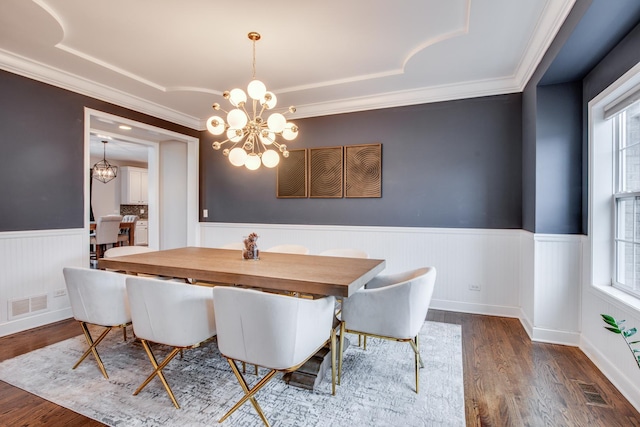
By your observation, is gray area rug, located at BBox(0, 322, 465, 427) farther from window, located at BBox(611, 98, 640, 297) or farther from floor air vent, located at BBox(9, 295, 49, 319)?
window, located at BBox(611, 98, 640, 297)

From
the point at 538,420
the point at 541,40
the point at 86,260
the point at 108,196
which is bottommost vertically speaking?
the point at 538,420

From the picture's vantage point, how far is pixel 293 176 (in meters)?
4.55

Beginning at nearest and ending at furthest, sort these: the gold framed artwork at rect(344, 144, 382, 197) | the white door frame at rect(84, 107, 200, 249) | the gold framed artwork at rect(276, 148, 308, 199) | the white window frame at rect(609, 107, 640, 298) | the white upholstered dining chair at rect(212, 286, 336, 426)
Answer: the white upholstered dining chair at rect(212, 286, 336, 426) → the white window frame at rect(609, 107, 640, 298) → the gold framed artwork at rect(344, 144, 382, 197) → the gold framed artwork at rect(276, 148, 308, 199) → the white door frame at rect(84, 107, 200, 249)

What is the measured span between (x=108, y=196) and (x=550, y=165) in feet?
31.7

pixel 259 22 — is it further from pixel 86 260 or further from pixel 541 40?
pixel 86 260

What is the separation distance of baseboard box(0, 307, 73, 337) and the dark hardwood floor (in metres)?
0.12

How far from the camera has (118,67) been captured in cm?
332

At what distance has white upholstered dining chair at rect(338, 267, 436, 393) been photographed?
197 cm

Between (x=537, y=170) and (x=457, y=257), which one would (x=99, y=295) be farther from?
(x=537, y=170)

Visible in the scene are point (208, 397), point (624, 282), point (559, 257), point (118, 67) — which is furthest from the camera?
point (118, 67)

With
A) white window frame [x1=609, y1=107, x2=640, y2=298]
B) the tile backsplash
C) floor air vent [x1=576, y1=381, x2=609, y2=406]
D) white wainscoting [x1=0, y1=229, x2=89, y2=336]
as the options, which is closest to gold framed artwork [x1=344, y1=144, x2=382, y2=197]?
white window frame [x1=609, y1=107, x2=640, y2=298]

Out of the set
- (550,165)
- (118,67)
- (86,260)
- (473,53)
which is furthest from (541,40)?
(86,260)

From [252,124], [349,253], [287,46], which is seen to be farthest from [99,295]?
[287,46]

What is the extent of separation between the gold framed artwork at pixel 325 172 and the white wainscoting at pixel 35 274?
2.72 m
